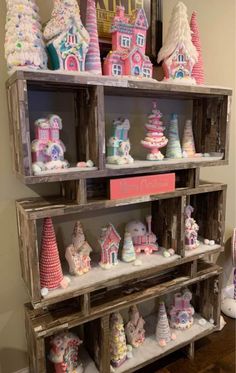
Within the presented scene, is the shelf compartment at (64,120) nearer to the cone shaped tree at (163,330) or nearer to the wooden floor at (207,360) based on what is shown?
the cone shaped tree at (163,330)

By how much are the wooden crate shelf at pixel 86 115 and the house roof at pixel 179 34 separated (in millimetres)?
175

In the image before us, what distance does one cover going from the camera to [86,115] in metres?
1.10

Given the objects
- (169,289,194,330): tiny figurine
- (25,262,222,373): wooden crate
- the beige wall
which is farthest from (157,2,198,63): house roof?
(169,289,194,330): tiny figurine

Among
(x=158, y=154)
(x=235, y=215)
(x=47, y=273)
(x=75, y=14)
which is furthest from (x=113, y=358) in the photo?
(x=75, y=14)

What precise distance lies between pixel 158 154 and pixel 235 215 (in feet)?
3.27

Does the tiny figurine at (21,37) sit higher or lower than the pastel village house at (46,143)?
higher

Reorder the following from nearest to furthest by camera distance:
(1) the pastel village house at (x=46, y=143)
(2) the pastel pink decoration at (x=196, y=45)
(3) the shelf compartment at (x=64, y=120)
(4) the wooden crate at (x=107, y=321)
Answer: (3) the shelf compartment at (x=64, y=120) → (1) the pastel village house at (x=46, y=143) → (4) the wooden crate at (x=107, y=321) → (2) the pastel pink decoration at (x=196, y=45)

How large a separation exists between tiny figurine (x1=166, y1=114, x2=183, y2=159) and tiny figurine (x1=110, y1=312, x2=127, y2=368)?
2.52 ft

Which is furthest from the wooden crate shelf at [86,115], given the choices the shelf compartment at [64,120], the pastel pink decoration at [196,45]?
the pastel pink decoration at [196,45]

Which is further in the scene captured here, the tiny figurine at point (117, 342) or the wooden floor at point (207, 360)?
the wooden floor at point (207, 360)

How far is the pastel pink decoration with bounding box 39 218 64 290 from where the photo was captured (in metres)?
1.08

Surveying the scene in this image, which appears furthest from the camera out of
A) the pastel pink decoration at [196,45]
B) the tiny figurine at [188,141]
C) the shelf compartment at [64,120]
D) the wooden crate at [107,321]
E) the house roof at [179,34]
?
the tiny figurine at [188,141]

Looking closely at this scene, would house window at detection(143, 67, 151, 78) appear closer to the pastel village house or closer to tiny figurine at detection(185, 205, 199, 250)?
the pastel village house

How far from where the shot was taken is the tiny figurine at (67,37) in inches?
38.0
